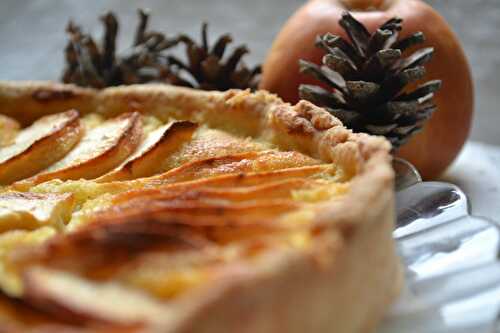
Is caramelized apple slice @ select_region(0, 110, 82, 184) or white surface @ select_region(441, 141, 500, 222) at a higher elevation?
caramelized apple slice @ select_region(0, 110, 82, 184)

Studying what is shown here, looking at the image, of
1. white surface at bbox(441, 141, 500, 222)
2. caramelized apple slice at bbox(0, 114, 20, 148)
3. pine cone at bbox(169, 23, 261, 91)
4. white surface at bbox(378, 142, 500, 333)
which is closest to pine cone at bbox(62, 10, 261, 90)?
pine cone at bbox(169, 23, 261, 91)

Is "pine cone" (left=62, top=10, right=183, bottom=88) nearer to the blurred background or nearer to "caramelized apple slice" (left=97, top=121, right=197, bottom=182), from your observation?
"caramelized apple slice" (left=97, top=121, right=197, bottom=182)

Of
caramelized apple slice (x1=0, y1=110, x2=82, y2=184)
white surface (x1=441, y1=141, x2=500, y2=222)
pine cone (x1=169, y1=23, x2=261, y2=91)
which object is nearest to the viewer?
caramelized apple slice (x1=0, y1=110, x2=82, y2=184)

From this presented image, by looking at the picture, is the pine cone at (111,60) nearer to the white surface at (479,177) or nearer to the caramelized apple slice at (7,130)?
the caramelized apple slice at (7,130)

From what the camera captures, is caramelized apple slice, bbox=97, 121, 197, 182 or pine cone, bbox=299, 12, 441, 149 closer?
caramelized apple slice, bbox=97, 121, 197, 182

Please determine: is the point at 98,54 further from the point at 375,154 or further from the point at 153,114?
the point at 375,154

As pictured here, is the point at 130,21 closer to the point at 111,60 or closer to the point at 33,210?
the point at 111,60

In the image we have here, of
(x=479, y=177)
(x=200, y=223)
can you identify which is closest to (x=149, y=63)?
(x=479, y=177)
